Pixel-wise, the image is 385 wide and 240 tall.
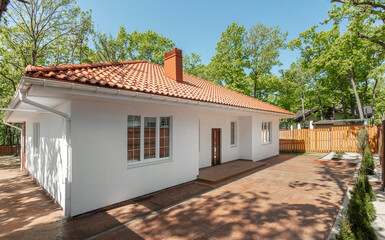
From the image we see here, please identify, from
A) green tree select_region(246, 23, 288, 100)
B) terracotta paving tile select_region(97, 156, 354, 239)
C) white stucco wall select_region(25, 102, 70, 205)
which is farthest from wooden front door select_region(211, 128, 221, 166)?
green tree select_region(246, 23, 288, 100)

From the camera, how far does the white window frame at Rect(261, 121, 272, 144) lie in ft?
42.4

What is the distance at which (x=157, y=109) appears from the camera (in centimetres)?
615

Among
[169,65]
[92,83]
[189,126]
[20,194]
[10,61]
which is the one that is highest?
[10,61]

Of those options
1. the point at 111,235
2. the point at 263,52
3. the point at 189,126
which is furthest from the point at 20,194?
the point at 263,52

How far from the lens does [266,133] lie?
13.2m

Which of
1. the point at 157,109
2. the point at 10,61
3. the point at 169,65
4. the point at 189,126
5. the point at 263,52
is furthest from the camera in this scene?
the point at 263,52

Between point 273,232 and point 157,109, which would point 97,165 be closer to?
point 157,109

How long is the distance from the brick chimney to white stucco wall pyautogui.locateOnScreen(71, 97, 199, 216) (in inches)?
132

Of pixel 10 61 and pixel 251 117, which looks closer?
pixel 251 117

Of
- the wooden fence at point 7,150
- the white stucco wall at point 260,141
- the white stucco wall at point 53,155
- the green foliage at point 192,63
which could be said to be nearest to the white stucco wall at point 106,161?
the white stucco wall at point 53,155

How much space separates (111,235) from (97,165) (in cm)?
186

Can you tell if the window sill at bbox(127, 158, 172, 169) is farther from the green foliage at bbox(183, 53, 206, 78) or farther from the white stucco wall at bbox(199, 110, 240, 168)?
the green foliage at bbox(183, 53, 206, 78)

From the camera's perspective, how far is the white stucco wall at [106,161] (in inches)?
176

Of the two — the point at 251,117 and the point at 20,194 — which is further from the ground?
the point at 251,117
